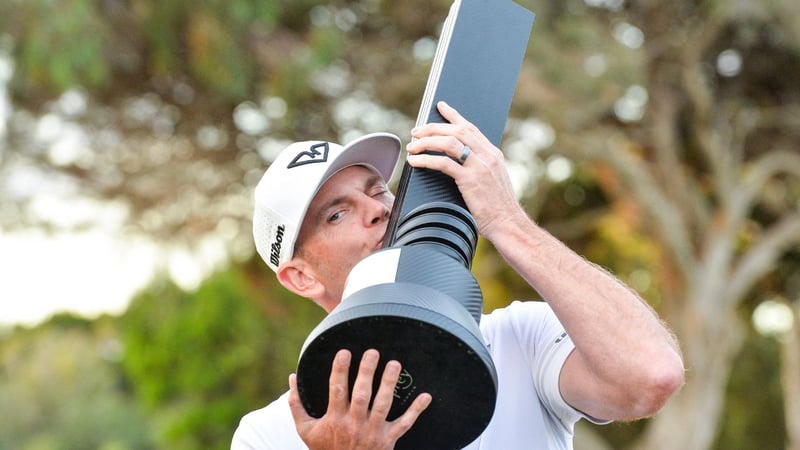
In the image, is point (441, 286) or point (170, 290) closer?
point (441, 286)

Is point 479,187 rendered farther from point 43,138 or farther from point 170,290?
point 170,290

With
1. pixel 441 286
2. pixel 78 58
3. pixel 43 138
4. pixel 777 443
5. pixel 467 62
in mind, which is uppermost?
pixel 777 443

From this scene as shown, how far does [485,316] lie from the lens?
184cm

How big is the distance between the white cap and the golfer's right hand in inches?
22.4

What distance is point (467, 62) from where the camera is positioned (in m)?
1.48

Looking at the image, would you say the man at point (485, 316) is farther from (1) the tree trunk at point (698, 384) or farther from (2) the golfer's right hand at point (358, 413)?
(1) the tree trunk at point (698, 384)

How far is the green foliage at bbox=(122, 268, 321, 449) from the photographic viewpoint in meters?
17.5

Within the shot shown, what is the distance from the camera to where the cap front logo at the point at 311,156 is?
6.19 ft

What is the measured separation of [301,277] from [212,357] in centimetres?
1683

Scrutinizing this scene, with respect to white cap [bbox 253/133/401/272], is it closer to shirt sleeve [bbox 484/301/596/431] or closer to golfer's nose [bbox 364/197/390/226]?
golfer's nose [bbox 364/197/390/226]

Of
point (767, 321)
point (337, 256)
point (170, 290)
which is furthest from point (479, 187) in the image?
point (170, 290)

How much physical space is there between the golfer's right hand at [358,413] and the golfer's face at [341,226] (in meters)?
0.54

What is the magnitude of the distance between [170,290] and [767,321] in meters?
11.4

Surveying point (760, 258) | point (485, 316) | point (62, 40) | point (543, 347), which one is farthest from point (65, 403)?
point (543, 347)
